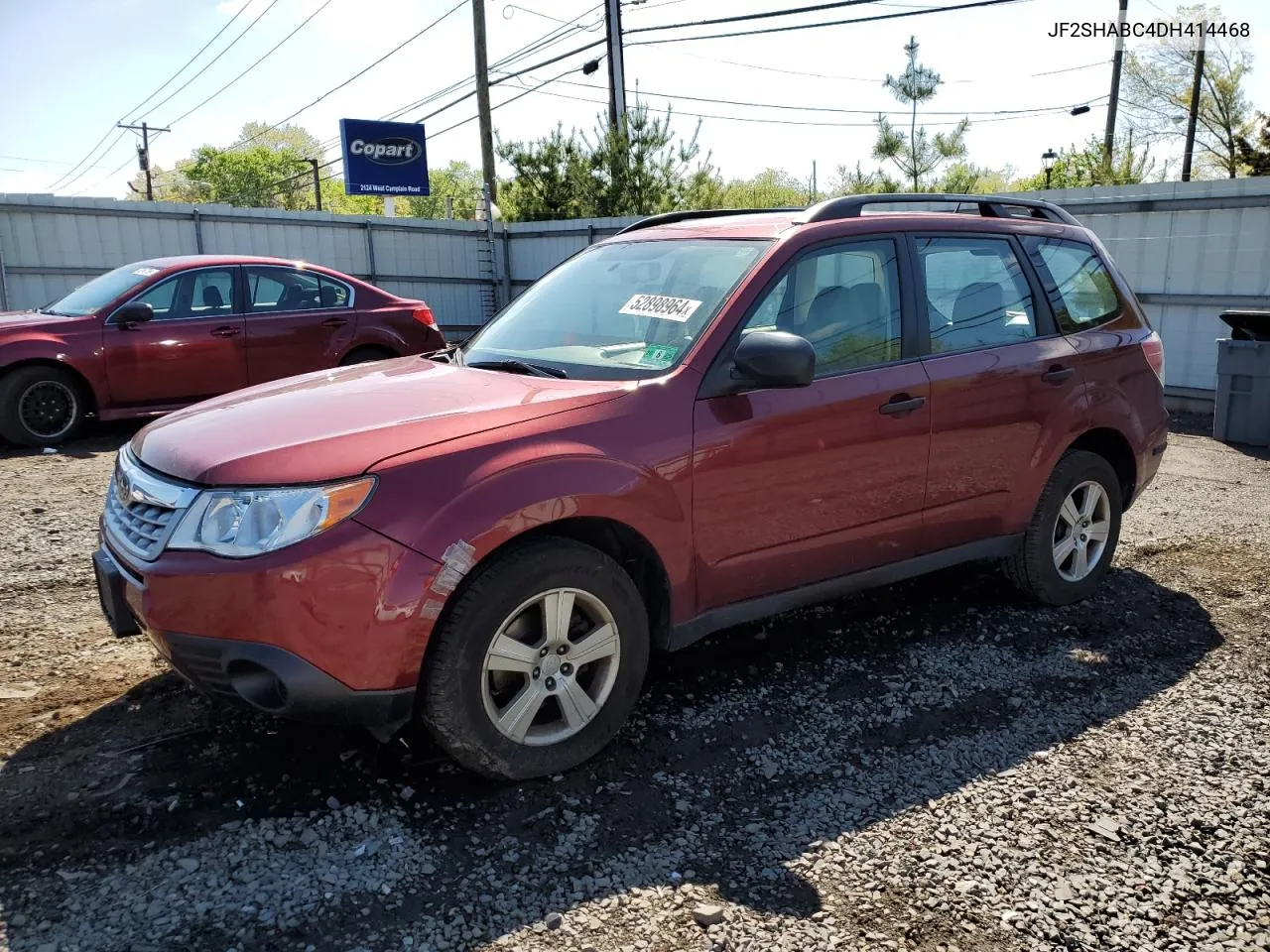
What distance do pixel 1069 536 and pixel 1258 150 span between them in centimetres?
3873

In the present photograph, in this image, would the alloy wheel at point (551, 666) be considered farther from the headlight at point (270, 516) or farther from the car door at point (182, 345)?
the car door at point (182, 345)

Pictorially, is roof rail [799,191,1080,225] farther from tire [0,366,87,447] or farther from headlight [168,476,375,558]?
tire [0,366,87,447]

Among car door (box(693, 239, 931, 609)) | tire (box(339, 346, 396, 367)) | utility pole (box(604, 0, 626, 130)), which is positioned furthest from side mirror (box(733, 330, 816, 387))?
utility pole (box(604, 0, 626, 130))

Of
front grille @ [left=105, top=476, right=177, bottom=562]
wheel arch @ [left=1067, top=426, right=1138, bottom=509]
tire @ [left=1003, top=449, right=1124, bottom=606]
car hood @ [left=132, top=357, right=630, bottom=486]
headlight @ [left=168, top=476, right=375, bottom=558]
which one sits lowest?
tire @ [left=1003, top=449, right=1124, bottom=606]

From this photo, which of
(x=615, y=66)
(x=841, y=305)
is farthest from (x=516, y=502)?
(x=615, y=66)

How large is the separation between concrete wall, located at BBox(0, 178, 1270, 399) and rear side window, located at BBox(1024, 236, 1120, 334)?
6.87 metres

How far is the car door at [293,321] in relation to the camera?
30.3ft

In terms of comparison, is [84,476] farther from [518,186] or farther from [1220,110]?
[1220,110]

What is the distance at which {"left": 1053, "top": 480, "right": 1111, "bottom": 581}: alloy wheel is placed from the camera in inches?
184

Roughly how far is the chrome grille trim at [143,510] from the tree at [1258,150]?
40386 millimetres

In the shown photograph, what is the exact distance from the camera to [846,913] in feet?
8.29

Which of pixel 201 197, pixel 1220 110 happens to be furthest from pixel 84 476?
pixel 201 197

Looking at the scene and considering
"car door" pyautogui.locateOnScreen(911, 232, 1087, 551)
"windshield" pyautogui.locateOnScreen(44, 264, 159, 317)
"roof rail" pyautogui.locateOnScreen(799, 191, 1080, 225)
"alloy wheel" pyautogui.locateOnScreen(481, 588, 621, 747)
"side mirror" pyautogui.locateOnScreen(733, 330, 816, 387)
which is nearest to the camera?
"alloy wheel" pyautogui.locateOnScreen(481, 588, 621, 747)

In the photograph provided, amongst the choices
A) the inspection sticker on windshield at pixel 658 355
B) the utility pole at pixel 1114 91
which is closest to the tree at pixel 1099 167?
the utility pole at pixel 1114 91
